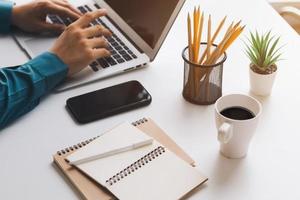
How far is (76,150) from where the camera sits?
2.85ft

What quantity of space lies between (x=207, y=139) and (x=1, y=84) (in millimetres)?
449

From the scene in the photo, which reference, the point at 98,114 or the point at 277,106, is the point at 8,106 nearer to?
the point at 98,114

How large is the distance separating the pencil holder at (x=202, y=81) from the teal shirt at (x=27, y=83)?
276mm

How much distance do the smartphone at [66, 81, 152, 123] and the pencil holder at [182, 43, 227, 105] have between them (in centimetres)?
9

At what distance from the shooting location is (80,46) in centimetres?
108

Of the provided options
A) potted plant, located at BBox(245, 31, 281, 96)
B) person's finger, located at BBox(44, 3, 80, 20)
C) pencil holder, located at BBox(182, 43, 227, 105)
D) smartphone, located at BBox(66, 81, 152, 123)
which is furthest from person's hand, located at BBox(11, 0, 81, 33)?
potted plant, located at BBox(245, 31, 281, 96)

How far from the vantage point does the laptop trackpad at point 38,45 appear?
1182mm

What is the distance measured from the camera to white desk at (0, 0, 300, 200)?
815 millimetres

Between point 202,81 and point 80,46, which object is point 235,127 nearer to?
point 202,81

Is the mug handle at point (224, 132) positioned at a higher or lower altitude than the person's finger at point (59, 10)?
lower

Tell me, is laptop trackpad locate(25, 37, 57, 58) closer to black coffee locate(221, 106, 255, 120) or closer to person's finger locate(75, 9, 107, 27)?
person's finger locate(75, 9, 107, 27)

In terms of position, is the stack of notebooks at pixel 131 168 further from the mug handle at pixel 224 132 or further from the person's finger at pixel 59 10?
the person's finger at pixel 59 10

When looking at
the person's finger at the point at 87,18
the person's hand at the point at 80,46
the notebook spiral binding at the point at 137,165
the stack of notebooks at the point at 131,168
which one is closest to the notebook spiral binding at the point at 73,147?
the stack of notebooks at the point at 131,168

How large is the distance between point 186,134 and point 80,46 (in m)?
0.34
